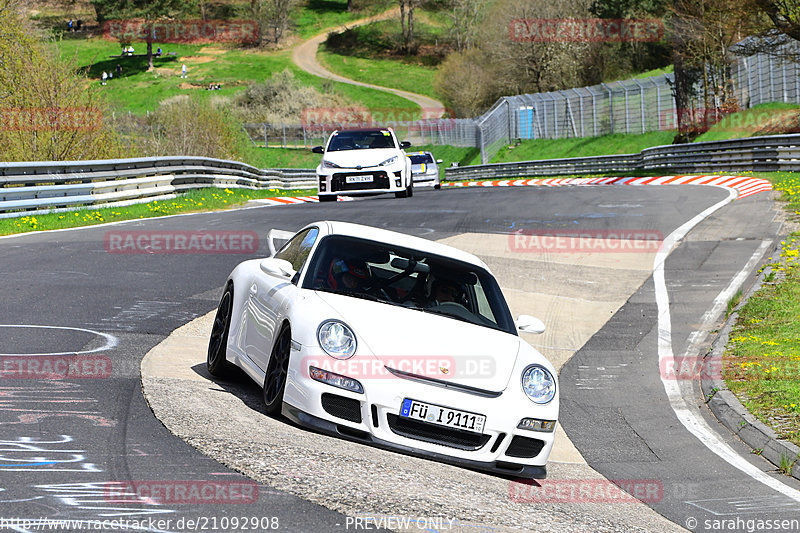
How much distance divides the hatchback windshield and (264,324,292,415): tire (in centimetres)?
1765

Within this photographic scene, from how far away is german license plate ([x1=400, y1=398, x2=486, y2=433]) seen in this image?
6.41m

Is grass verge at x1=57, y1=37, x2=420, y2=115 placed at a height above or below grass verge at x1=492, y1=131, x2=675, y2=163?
above

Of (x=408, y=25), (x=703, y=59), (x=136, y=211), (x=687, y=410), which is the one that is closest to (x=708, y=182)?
(x=136, y=211)

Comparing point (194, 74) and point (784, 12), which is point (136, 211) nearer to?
point (784, 12)

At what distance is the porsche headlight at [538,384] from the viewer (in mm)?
6770

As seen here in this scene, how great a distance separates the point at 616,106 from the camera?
54125 millimetres

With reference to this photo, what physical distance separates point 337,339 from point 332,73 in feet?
365

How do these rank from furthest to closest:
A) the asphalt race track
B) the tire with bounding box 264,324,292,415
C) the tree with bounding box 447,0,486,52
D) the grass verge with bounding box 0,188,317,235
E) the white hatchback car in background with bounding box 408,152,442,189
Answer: the tree with bounding box 447,0,486,52
the white hatchback car in background with bounding box 408,152,442,189
the grass verge with bounding box 0,188,317,235
the tire with bounding box 264,324,292,415
the asphalt race track

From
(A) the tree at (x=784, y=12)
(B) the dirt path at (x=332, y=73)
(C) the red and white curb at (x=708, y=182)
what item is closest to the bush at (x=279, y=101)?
(B) the dirt path at (x=332, y=73)

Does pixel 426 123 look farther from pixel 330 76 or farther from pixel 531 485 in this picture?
pixel 531 485

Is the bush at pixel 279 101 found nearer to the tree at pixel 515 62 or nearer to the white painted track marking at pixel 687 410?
the tree at pixel 515 62

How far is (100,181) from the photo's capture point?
79.0 ft

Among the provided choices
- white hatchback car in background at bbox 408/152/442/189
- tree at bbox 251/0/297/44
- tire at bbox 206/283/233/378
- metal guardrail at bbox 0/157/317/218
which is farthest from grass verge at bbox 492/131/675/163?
tree at bbox 251/0/297/44

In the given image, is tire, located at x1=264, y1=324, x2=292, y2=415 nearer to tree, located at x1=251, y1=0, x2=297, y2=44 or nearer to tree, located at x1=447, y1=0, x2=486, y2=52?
tree, located at x1=447, y1=0, x2=486, y2=52
